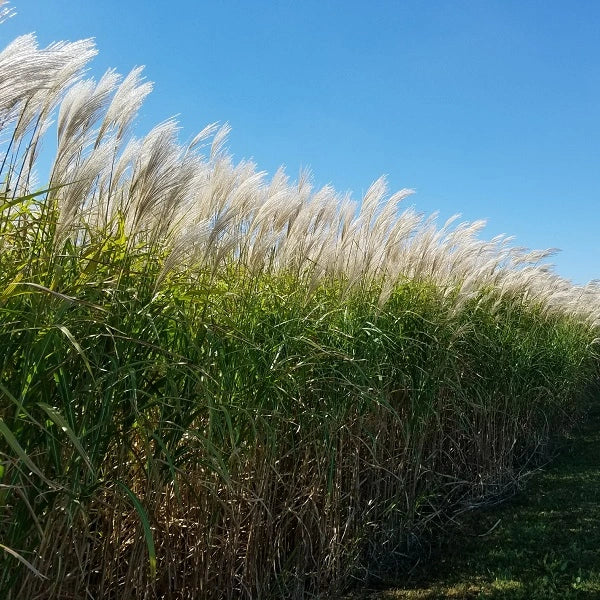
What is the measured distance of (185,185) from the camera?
2.11 meters

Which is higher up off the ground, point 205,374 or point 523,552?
→ point 205,374

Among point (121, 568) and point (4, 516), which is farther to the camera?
point (121, 568)

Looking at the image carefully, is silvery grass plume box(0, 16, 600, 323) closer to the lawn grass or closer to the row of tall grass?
the row of tall grass

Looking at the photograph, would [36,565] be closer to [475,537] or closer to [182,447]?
[182,447]

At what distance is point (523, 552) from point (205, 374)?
261 cm

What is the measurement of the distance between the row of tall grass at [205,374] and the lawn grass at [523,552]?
194mm

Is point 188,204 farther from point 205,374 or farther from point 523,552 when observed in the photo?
point 523,552

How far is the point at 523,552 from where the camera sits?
350 centimetres

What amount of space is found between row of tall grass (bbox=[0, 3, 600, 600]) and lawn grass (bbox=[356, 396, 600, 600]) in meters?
0.19

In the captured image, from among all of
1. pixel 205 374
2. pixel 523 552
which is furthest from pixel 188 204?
pixel 523 552

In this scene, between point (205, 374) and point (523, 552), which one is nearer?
point (205, 374)

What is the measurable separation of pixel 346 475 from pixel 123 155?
6.29 ft

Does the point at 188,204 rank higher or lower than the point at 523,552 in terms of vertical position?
higher

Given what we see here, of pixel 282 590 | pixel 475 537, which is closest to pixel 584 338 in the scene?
pixel 475 537
